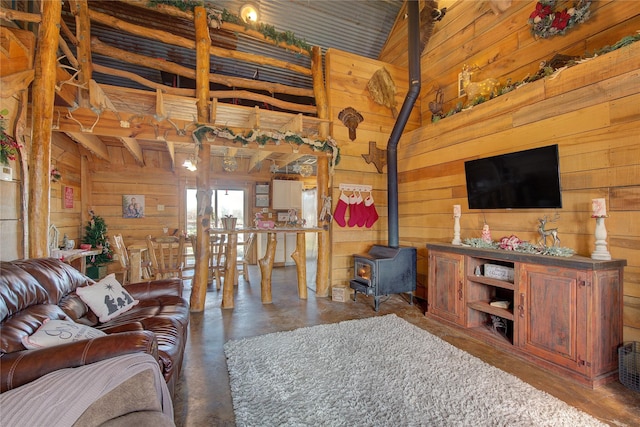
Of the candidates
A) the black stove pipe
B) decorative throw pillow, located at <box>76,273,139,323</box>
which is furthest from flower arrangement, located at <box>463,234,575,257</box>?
decorative throw pillow, located at <box>76,273,139,323</box>

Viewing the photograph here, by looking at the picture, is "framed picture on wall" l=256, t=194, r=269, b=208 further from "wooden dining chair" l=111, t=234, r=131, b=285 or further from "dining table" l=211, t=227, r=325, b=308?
"wooden dining chair" l=111, t=234, r=131, b=285

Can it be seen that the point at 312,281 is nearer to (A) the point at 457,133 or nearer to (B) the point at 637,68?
(A) the point at 457,133

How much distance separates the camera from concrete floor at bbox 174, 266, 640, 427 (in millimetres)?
1925

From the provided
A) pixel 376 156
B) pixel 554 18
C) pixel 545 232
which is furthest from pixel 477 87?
pixel 545 232

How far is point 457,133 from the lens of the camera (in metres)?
3.96

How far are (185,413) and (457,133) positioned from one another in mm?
4202

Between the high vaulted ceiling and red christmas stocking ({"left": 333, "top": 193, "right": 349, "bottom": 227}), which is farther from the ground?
the high vaulted ceiling

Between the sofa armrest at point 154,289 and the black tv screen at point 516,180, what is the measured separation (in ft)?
11.6

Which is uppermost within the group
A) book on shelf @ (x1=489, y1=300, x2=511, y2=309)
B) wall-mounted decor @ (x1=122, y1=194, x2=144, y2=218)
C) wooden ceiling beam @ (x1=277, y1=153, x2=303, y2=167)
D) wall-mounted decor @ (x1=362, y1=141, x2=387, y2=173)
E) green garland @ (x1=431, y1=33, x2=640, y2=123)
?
green garland @ (x1=431, y1=33, x2=640, y2=123)

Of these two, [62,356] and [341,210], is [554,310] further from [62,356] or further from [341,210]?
[62,356]

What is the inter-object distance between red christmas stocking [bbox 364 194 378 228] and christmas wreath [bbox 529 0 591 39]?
2910 mm

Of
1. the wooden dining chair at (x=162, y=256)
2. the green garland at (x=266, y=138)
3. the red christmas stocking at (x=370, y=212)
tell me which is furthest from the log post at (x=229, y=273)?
the red christmas stocking at (x=370, y=212)

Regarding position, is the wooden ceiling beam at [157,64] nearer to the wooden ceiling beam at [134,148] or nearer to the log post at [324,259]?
the wooden ceiling beam at [134,148]

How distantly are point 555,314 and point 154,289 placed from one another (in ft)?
11.8
